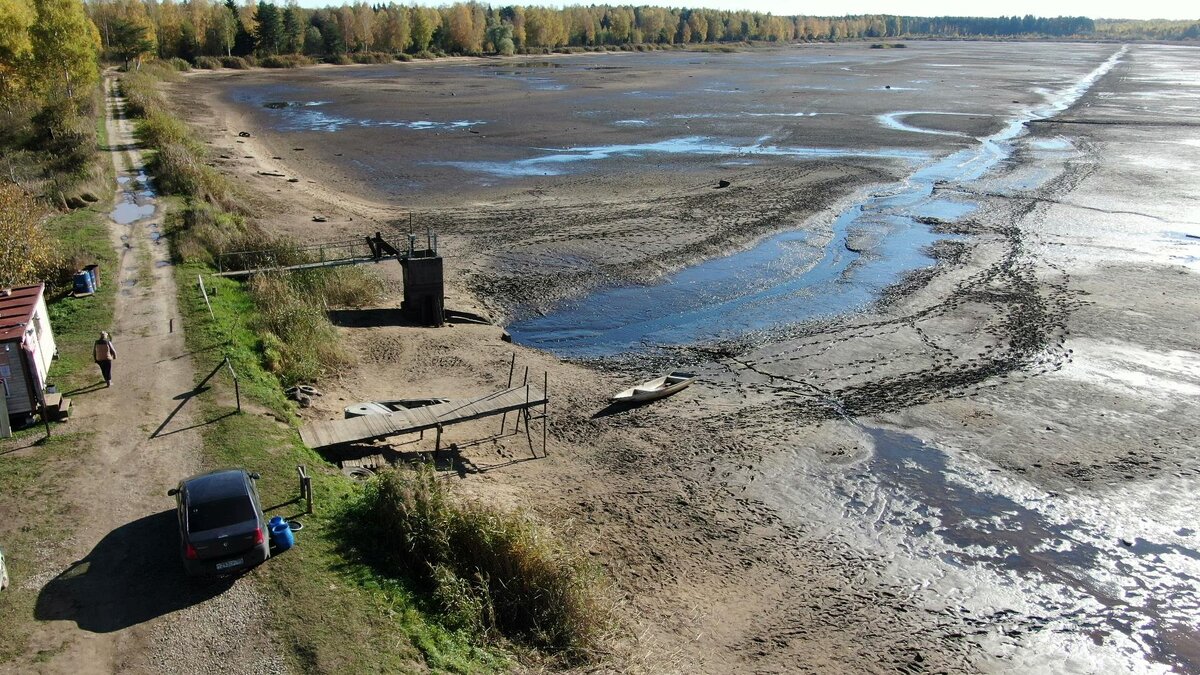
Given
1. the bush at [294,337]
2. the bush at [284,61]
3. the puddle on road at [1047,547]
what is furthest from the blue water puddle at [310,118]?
the puddle on road at [1047,547]

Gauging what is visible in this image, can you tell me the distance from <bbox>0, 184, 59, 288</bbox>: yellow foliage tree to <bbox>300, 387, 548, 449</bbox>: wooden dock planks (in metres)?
10.8

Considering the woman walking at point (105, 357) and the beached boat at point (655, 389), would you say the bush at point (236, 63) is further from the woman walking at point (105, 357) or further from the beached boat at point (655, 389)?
the beached boat at point (655, 389)

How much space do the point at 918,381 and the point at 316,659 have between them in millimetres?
18523

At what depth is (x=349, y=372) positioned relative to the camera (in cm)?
2327

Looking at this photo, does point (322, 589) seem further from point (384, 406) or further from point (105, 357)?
point (105, 357)

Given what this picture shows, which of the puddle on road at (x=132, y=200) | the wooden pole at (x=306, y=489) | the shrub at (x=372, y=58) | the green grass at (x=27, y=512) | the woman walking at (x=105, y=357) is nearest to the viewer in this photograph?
the green grass at (x=27, y=512)

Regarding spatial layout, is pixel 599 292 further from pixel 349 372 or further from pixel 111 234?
pixel 111 234

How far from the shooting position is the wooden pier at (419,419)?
1819 cm

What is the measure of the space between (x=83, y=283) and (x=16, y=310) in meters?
6.81

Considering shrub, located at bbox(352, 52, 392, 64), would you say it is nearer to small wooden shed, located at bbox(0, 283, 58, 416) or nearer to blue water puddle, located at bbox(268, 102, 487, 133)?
blue water puddle, located at bbox(268, 102, 487, 133)

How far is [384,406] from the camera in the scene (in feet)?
67.9

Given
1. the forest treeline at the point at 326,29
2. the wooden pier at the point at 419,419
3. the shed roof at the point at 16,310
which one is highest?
the forest treeline at the point at 326,29

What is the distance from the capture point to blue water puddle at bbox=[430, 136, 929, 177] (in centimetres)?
5138

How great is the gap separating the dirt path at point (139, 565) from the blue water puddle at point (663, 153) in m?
32.0
